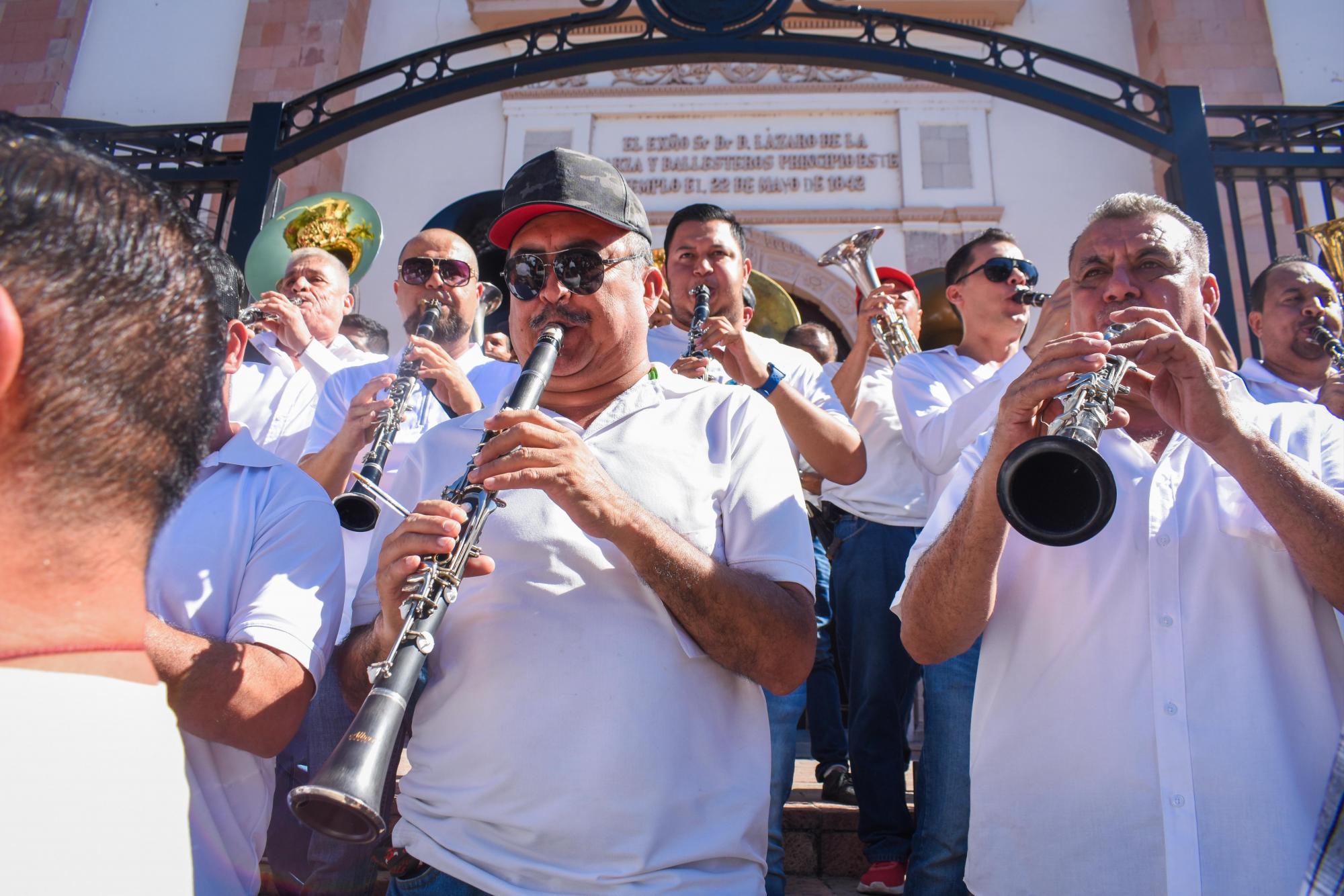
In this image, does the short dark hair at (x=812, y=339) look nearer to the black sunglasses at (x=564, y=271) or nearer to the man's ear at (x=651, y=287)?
the man's ear at (x=651, y=287)

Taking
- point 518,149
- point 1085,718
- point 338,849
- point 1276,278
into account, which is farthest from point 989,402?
point 518,149

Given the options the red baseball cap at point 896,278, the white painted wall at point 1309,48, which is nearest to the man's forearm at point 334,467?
the red baseball cap at point 896,278

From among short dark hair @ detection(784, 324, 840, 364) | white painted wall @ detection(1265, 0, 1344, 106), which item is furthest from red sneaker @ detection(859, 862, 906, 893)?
white painted wall @ detection(1265, 0, 1344, 106)

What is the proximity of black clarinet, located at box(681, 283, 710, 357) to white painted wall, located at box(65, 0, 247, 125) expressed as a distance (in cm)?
865

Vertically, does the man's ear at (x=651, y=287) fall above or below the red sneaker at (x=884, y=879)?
above

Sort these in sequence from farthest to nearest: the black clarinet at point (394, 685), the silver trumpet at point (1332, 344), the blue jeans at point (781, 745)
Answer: the silver trumpet at point (1332, 344) < the blue jeans at point (781, 745) < the black clarinet at point (394, 685)

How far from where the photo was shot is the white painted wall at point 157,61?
1053 cm

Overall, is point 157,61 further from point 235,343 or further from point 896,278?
point 235,343

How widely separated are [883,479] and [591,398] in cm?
176

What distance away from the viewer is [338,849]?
2.58m

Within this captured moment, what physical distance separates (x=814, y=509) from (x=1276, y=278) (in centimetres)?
218

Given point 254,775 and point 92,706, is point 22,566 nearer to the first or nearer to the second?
point 92,706

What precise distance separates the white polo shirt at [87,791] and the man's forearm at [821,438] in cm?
264

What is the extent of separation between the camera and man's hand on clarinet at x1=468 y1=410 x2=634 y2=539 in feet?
5.77
